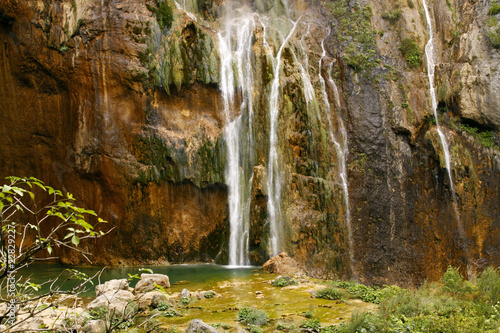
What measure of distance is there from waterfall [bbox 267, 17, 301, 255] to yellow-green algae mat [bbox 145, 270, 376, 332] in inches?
200

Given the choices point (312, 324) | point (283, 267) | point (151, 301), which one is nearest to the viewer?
point (312, 324)

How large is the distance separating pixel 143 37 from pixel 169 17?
1.93 m

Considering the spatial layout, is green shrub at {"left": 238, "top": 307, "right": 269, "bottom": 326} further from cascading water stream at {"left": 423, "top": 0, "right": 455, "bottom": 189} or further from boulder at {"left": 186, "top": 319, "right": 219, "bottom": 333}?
cascading water stream at {"left": 423, "top": 0, "right": 455, "bottom": 189}

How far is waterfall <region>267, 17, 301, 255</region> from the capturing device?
17.9 m

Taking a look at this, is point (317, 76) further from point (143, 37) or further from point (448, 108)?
point (143, 37)

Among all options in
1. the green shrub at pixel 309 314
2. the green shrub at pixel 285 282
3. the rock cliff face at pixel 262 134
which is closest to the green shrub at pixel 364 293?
the green shrub at pixel 285 282

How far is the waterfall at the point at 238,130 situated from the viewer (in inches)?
726

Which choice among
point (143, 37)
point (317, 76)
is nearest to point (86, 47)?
point (143, 37)

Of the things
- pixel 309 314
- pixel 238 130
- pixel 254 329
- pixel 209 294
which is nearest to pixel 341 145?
pixel 238 130

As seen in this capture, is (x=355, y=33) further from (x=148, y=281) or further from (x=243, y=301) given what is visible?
(x=148, y=281)

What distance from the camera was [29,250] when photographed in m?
2.80

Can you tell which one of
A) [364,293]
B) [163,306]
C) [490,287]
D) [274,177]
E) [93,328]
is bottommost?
[364,293]

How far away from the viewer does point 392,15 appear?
25453 millimetres

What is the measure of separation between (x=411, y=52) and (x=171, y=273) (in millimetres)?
19098
